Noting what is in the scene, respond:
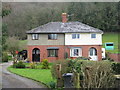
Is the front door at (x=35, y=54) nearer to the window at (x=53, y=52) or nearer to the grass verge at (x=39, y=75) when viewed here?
the window at (x=53, y=52)

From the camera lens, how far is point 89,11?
201 ft

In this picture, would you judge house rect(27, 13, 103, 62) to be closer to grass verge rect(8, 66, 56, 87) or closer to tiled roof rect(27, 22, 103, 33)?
tiled roof rect(27, 22, 103, 33)

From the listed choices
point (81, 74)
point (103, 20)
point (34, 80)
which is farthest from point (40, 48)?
point (103, 20)

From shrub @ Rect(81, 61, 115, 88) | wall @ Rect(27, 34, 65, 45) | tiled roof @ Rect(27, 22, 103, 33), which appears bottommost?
shrub @ Rect(81, 61, 115, 88)

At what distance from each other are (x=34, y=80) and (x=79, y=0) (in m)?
46.9

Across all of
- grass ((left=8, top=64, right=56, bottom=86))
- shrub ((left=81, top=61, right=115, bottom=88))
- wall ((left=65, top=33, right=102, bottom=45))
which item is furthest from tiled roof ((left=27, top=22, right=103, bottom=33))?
shrub ((left=81, top=61, right=115, bottom=88))

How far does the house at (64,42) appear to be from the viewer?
3656cm

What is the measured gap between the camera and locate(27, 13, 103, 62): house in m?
36.6

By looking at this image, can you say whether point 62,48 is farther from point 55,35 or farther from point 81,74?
point 81,74

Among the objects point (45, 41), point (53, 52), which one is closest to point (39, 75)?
point (45, 41)

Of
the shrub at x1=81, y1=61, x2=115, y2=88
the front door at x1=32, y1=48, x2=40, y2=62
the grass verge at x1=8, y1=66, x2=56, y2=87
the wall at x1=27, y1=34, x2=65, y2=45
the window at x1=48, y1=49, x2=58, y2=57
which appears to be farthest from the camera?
the front door at x1=32, y1=48, x2=40, y2=62

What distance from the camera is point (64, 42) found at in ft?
121

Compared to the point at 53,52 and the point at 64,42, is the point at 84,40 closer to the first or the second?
the point at 64,42

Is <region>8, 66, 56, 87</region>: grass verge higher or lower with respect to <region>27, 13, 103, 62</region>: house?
lower
